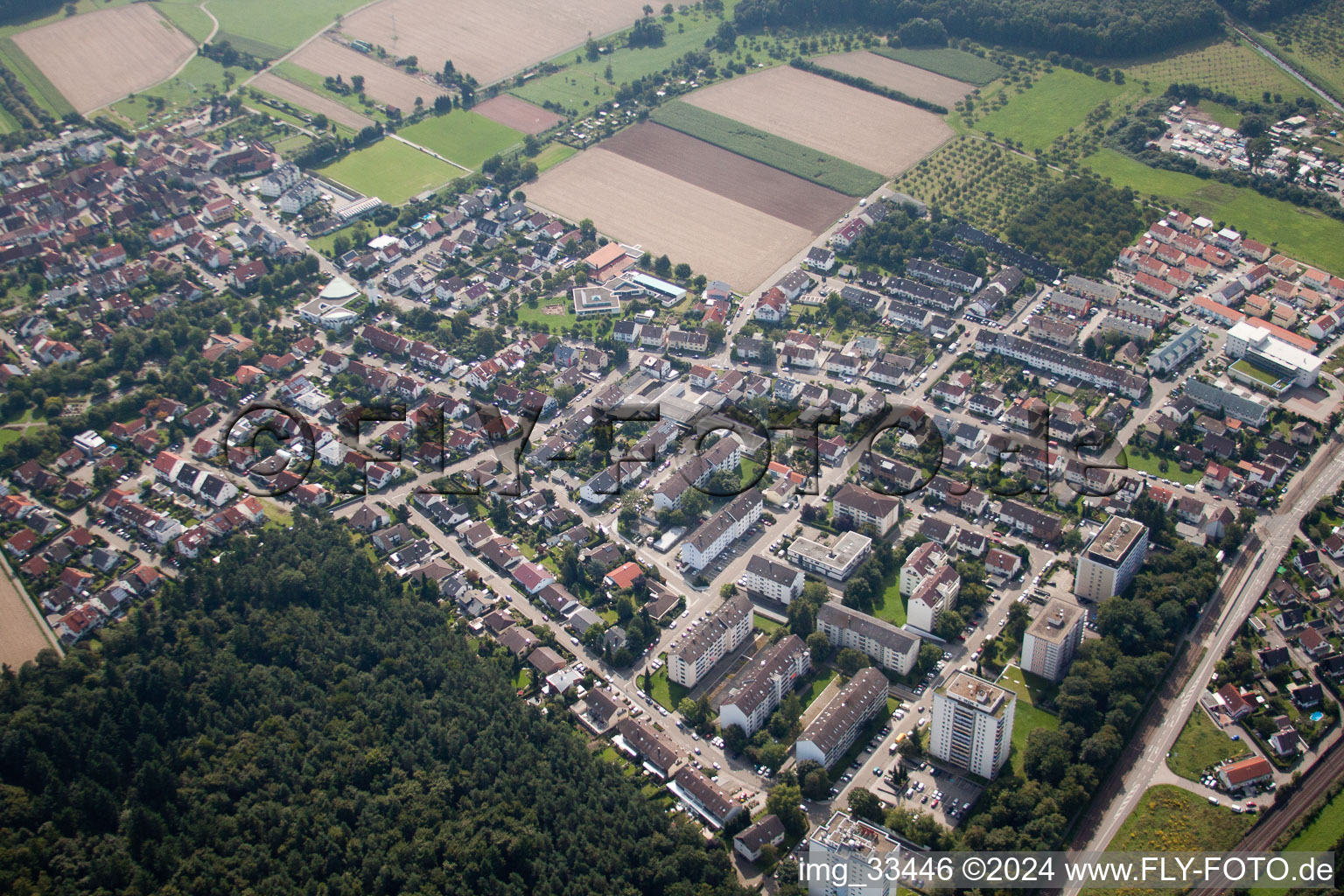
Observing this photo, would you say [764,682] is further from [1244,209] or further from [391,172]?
[391,172]

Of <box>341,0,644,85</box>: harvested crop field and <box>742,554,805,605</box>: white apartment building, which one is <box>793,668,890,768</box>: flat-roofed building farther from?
<box>341,0,644,85</box>: harvested crop field

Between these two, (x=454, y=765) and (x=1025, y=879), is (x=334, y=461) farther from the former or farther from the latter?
(x=1025, y=879)

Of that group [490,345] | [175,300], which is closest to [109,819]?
[490,345]

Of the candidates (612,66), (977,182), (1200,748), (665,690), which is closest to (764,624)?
(665,690)

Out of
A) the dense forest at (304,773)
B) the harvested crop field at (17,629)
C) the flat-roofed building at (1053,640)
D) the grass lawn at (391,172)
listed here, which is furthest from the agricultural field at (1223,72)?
the harvested crop field at (17,629)

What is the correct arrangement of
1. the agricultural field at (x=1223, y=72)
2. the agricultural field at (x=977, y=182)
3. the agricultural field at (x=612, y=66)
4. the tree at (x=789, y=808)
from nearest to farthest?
the tree at (x=789, y=808)
the agricultural field at (x=977, y=182)
the agricultural field at (x=1223, y=72)
the agricultural field at (x=612, y=66)

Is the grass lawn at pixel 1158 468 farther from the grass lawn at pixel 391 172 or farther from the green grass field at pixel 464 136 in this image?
the grass lawn at pixel 391 172

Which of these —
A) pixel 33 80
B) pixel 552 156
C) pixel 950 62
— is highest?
pixel 950 62
